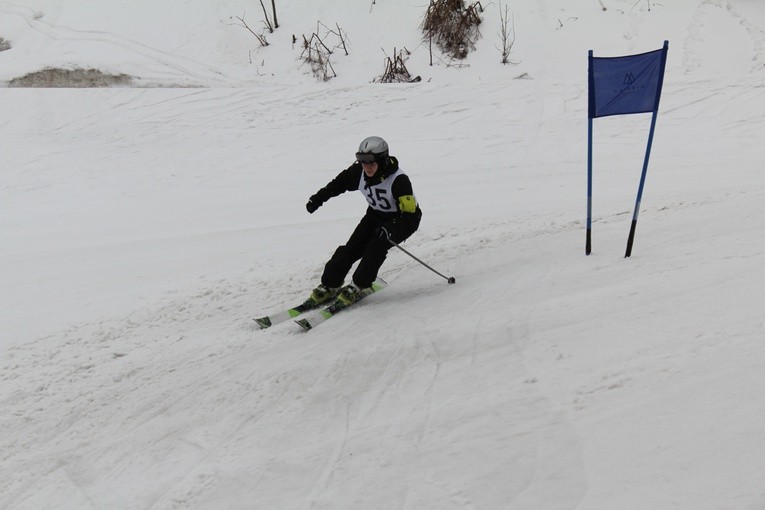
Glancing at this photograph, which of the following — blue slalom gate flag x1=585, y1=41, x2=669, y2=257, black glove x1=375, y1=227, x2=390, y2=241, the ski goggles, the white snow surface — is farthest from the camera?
black glove x1=375, y1=227, x2=390, y2=241

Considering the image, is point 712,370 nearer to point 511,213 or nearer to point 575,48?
point 511,213

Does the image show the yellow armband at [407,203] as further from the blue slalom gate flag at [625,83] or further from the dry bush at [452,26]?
the dry bush at [452,26]

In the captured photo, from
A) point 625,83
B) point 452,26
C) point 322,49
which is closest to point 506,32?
point 452,26

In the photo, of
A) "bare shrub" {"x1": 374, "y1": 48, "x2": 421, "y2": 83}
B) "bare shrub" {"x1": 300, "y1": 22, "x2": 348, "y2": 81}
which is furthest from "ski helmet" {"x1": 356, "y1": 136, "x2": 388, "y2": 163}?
"bare shrub" {"x1": 300, "y1": 22, "x2": 348, "y2": 81}

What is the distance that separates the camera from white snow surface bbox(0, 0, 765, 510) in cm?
341

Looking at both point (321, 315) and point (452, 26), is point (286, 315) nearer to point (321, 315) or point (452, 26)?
point (321, 315)

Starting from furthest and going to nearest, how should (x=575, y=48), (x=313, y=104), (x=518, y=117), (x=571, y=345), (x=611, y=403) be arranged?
1. (x=575, y=48)
2. (x=313, y=104)
3. (x=518, y=117)
4. (x=571, y=345)
5. (x=611, y=403)

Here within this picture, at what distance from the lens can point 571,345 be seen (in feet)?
14.2

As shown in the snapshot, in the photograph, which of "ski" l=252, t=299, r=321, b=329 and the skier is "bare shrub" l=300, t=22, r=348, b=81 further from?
"ski" l=252, t=299, r=321, b=329

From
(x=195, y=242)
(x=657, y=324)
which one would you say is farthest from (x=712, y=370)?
(x=195, y=242)

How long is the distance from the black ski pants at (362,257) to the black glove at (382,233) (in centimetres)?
4

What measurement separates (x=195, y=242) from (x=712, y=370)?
6.61 meters

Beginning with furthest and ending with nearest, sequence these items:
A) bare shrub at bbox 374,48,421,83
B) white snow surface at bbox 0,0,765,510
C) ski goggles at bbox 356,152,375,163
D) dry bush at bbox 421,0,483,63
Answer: dry bush at bbox 421,0,483,63, bare shrub at bbox 374,48,421,83, ski goggles at bbox 356,152,375,163, white snow surface at bbox 0,0,765,510

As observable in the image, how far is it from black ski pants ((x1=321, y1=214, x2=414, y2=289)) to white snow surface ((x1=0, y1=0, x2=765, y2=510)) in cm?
33
